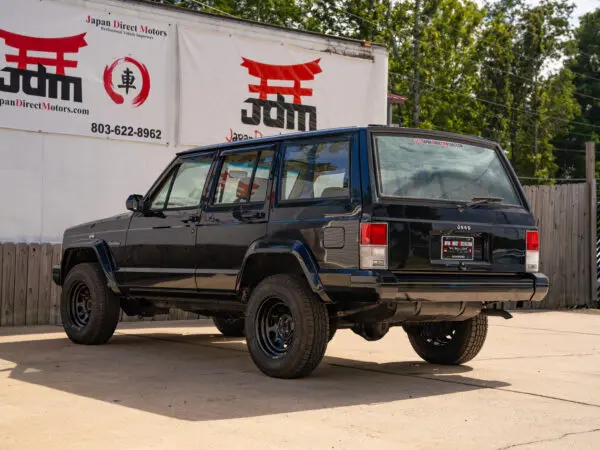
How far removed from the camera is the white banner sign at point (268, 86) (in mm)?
13234

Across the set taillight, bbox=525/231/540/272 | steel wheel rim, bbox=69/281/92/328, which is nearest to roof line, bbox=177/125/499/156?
taillight, bbox=525/231/540/272

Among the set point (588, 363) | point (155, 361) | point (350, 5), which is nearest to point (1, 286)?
point (155, 361)

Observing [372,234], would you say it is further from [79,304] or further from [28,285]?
[28,285]

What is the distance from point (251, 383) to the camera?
7164 millimetres

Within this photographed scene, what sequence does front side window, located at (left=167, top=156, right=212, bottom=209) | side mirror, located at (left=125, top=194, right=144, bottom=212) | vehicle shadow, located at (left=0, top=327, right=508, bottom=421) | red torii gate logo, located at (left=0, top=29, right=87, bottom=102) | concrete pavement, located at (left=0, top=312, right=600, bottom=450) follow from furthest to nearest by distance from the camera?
1. red torii gate logo, located at (left=0, top=29, right=87, bottom=102)
2. side mirror, located at (left=125, top=194, right=144, bottom=212)
3. front side window, located at (left=167, top=156, right=212, bottom=209)
4. vehicle shadow, located at (left=0, top=327, right=508, bottom=421)
5. concrete pavement, located at (left=0, top=312, right=600, bottom=450)

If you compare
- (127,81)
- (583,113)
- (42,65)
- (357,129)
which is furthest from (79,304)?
(583,113)

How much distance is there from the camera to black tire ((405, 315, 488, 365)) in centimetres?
818

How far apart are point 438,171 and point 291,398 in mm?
2159

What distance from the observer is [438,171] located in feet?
24.0

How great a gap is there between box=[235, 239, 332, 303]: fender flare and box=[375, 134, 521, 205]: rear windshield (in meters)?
0.76

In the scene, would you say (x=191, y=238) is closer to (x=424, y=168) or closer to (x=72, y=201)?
(x=424, y=168)

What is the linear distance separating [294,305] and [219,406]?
1.18m

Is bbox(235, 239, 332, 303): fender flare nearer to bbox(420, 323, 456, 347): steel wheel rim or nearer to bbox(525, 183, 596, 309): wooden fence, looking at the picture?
bbox(420, 323, 456, 347): steel wheel rim

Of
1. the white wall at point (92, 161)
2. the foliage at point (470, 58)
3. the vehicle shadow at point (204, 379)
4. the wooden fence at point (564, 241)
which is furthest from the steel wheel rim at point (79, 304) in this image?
the foliage at point (470, 58)
